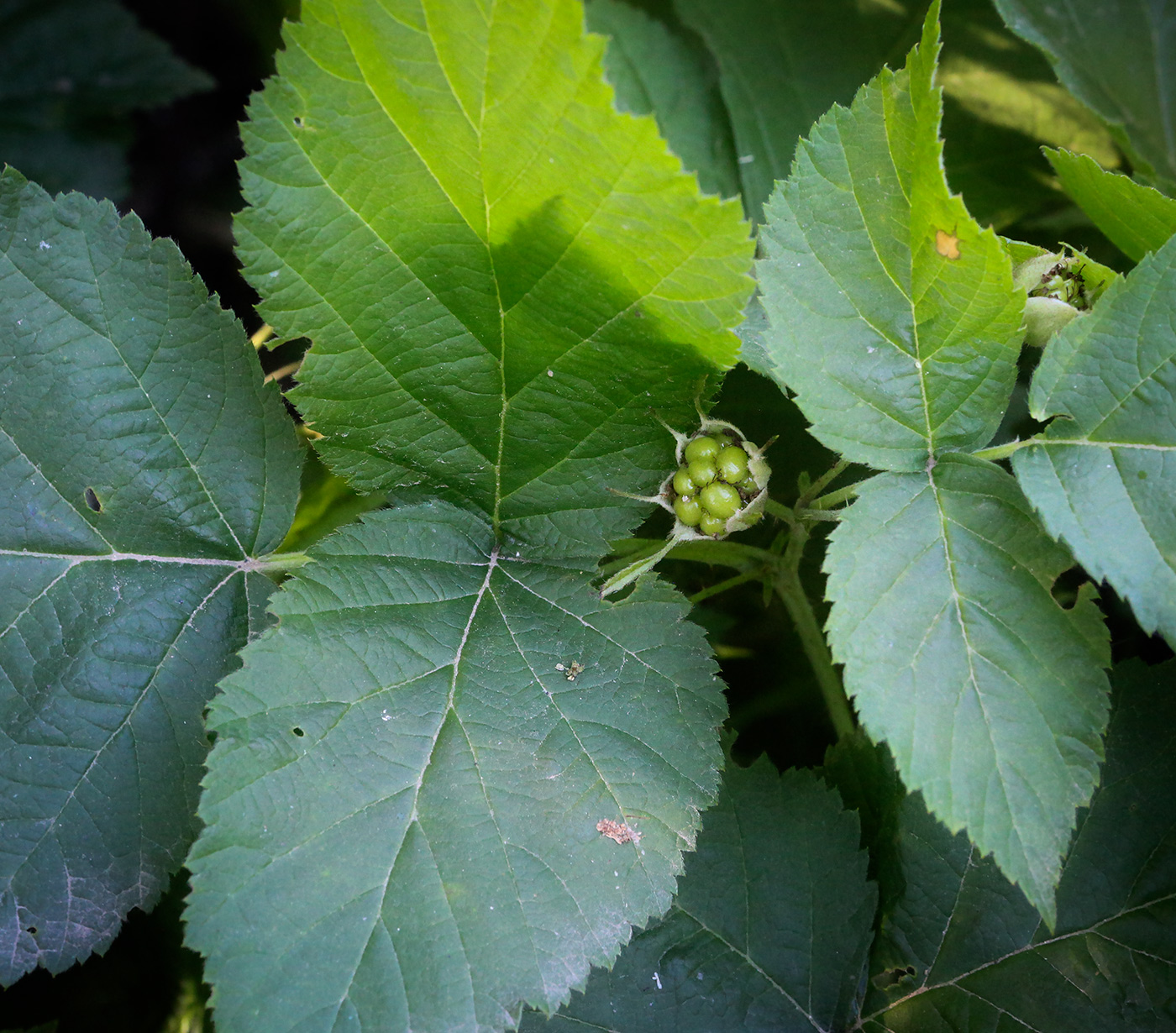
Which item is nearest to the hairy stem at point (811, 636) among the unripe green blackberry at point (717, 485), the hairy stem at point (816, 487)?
the hairy stem at point (816, 487)

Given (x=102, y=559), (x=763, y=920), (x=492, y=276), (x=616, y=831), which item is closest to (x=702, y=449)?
(x=492, y=276)

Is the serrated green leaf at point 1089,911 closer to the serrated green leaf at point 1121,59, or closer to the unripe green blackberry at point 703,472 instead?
the unripe green blackberry at point 703,472

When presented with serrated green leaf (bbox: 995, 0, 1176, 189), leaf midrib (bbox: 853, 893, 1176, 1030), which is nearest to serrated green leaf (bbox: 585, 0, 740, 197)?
serrated green leaf (bbox: 995, 0, 1176, 189)

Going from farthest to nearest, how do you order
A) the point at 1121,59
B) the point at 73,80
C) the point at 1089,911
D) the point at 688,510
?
1. the point at 73,80
2. the point at 1121,59
3. the point at 1089,911
4. the point at 688,510

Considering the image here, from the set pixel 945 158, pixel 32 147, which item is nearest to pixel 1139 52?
pixel 945 158

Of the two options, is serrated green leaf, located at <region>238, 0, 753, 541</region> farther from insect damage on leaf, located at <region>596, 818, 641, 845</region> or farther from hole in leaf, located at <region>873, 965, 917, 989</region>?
hole in leaf, located at <region>873, 965, 917, 989</region>

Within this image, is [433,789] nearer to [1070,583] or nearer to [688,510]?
[688,510]
